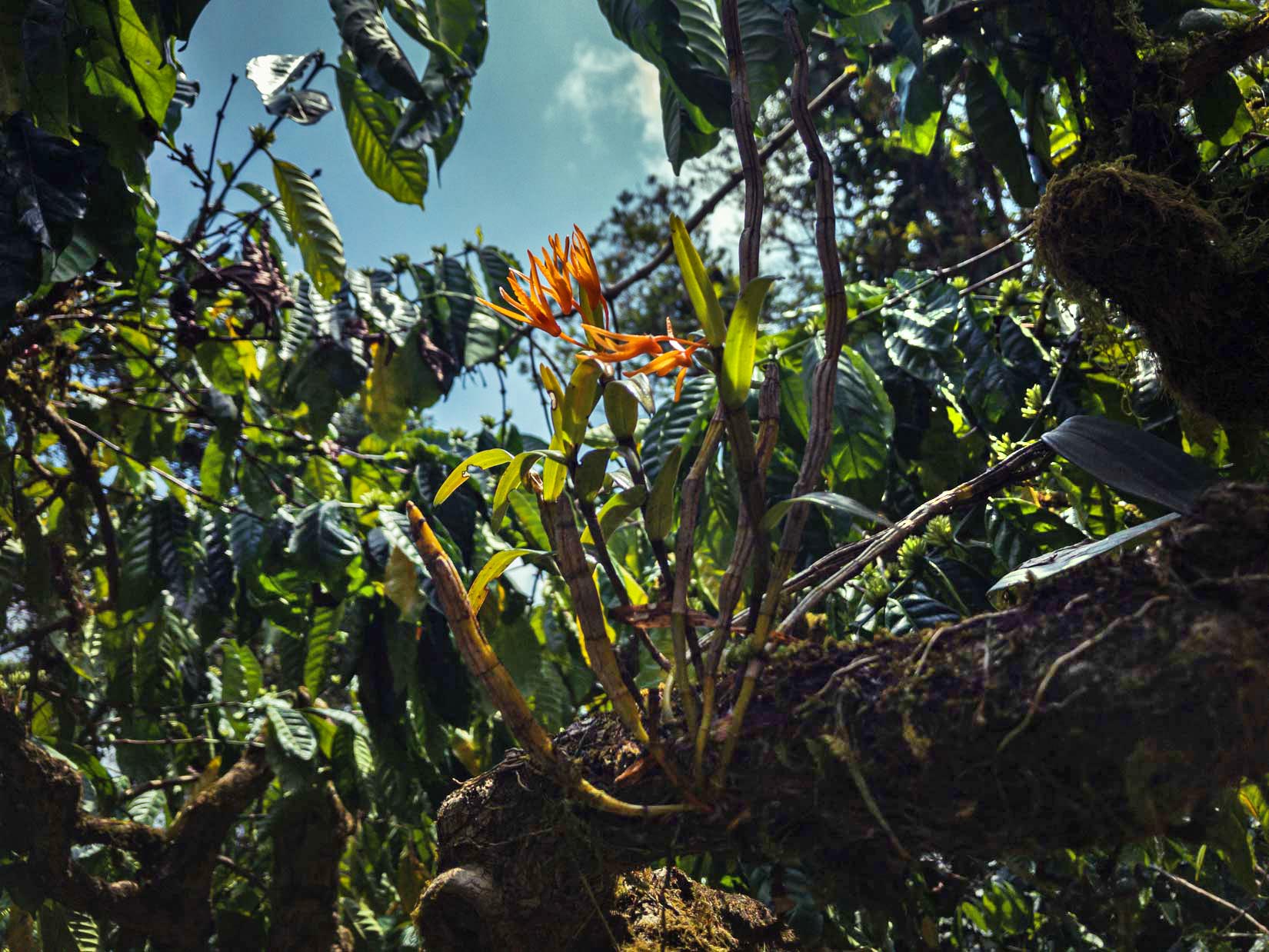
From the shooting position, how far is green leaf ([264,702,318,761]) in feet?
6.25

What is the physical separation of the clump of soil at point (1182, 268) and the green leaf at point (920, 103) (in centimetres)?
53

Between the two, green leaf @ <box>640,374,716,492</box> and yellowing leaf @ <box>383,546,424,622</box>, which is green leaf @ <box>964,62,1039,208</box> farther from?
yellowing leaf @ <box>383,546,424,622</box>

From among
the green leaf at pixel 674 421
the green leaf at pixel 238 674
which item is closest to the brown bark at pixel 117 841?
the green leaf at pixel 238 674

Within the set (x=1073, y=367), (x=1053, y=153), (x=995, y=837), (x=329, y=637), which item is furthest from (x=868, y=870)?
(x=329, y=637)

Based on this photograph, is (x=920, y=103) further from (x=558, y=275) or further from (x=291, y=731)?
(x=291, y=731)

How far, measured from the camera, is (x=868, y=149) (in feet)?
13.5

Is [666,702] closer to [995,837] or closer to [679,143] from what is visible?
[995,837]

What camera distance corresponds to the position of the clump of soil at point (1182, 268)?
77cm

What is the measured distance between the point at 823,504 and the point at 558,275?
0.25 meters

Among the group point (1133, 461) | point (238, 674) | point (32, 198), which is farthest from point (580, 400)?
point (238, 674)

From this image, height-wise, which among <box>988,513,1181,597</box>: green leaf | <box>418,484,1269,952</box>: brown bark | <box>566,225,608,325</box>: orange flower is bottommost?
<box>418,484,1269,952</box>: brown bark

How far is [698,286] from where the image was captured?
599mm

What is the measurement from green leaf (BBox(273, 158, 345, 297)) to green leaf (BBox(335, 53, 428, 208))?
203mm

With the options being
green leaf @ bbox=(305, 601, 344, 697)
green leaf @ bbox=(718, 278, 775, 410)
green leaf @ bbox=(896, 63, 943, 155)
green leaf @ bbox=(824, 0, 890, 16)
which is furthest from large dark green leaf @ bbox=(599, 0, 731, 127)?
Answer: green leaf @ bbox=(305, 601, 344, 697)
